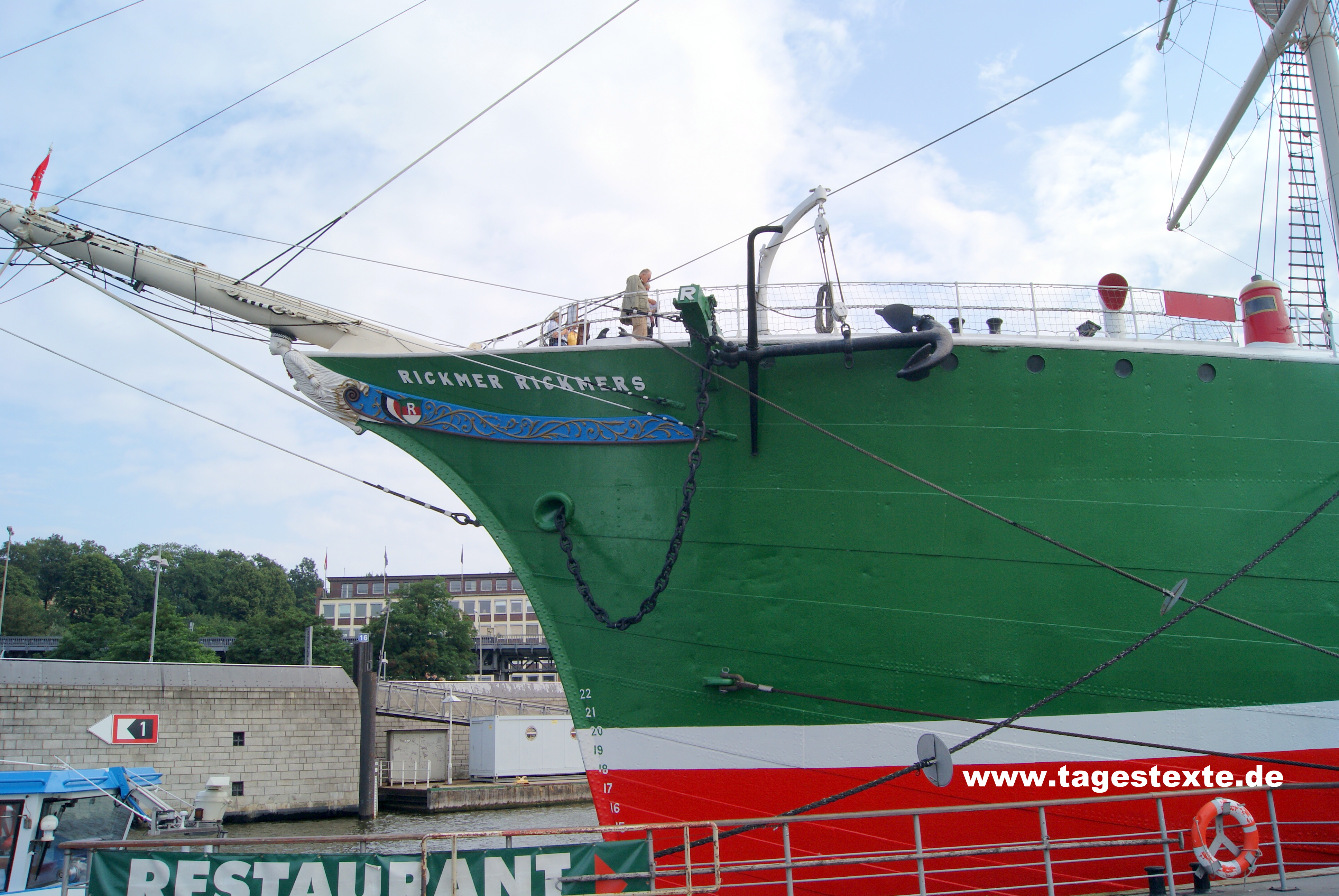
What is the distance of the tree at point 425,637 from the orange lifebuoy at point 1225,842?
159ft

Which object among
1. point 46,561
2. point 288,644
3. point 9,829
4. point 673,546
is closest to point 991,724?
point 673,546

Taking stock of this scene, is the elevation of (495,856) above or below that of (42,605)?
below

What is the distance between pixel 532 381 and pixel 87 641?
169ft

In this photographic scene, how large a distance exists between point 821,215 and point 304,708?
21939 mm

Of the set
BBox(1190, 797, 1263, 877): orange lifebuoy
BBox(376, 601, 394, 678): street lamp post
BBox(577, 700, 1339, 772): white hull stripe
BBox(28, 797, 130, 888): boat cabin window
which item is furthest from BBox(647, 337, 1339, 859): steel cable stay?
BBox(376, 601, 394, 678): street lamp post

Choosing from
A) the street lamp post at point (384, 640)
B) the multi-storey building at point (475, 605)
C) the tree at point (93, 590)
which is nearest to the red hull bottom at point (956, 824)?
the street lamp post at point (384, 640)

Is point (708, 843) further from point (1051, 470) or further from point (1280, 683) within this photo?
point (1280, 683)

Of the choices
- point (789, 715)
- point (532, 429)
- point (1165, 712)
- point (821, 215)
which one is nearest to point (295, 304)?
point (532, 429)

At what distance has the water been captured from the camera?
63.0 ft

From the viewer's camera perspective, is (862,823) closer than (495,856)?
No

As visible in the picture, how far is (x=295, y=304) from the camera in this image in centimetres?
793

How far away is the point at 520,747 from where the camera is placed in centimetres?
2823

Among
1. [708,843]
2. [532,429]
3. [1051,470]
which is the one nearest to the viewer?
[708,843]

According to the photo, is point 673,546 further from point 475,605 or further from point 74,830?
point 475,605
